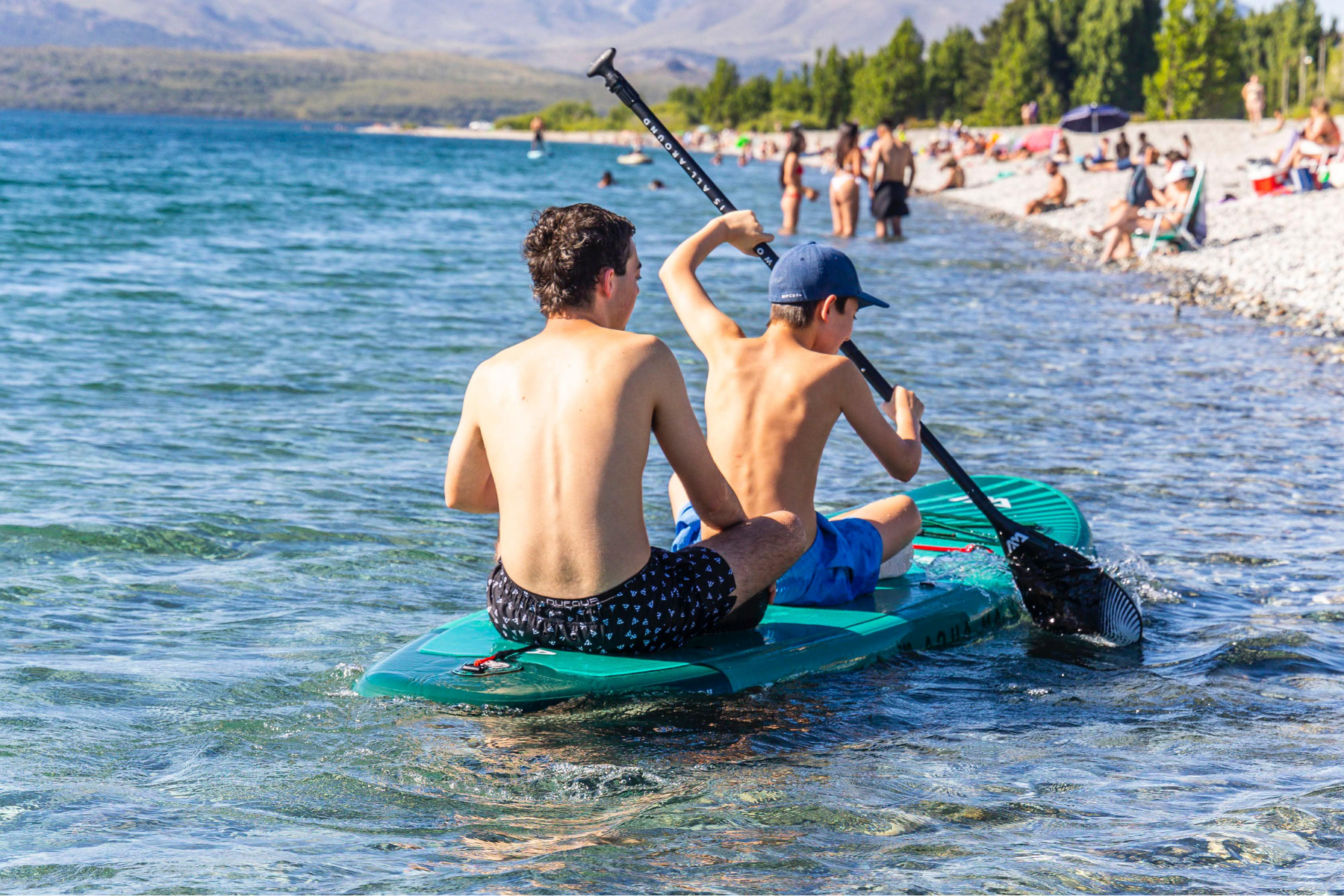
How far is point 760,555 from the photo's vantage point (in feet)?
13.2

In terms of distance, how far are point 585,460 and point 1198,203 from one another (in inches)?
655

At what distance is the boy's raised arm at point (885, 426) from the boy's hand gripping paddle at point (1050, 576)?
22cm

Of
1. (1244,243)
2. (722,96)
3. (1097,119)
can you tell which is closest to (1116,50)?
(1097,119)

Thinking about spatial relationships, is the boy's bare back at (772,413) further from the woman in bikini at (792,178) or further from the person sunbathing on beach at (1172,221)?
the woman in bikini at (792,178)

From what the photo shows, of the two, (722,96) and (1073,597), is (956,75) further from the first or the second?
(1073,597)

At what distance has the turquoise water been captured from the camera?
310cm

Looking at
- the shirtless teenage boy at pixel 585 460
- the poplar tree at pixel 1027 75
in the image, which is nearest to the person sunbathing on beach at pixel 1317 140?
the shirtless teenage boy at pixel 585 460

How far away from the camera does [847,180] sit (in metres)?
21.5

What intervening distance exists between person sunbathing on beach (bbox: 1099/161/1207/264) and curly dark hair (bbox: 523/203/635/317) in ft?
53.1

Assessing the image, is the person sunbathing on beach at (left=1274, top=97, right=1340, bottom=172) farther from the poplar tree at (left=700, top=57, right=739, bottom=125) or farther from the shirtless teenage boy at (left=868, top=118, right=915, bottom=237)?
the poplar tree at (left=700, top=57, right=739, bottom=125)

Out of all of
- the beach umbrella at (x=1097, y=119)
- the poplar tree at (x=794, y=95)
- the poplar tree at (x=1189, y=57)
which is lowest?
the beach umbrella at (x=1097, y=119)

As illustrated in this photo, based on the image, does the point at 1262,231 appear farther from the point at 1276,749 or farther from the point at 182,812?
the point at 182,812

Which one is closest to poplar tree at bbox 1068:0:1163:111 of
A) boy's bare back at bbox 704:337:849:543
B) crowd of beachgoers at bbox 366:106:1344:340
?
crowd of beachgoers at bbox 366:106:1344:340

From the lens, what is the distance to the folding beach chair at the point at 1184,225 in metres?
17.7
